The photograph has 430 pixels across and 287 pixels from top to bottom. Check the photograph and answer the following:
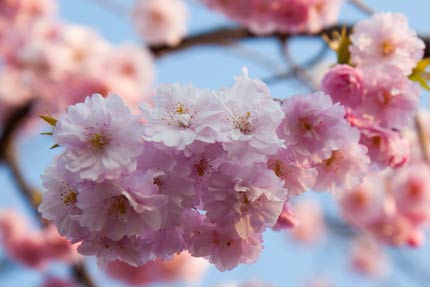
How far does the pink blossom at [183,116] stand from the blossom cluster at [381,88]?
349 millimetres

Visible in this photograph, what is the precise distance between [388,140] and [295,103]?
262 mm

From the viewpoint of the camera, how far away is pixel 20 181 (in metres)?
3.53

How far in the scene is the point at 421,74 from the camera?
4.50ft

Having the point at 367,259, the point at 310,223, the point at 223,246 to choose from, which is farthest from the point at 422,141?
the point at 310,223

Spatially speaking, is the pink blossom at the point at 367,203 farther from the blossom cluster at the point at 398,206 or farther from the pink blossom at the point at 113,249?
the pink blossom at the point at 113,249

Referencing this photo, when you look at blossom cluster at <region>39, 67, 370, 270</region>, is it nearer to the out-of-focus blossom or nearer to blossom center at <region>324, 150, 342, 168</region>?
blossom center at <region>324, 150, 342, 168</region>

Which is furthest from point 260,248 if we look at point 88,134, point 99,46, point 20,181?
point 99,46

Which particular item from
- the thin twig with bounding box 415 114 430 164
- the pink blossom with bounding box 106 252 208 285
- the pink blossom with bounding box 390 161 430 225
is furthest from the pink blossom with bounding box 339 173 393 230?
the pink blossom with bounding box 106 252 208 285

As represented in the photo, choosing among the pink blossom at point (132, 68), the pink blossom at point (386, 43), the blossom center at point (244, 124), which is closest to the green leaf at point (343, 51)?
the pink blossom at point (386, 43)

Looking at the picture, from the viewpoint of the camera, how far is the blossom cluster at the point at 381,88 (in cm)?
125

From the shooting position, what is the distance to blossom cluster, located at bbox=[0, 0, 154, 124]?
340 cm

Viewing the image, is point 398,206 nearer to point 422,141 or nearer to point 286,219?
point 422,141

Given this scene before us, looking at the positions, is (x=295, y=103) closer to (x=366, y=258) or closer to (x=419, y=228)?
(x=419, y=228)

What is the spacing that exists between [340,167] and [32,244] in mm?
3096
